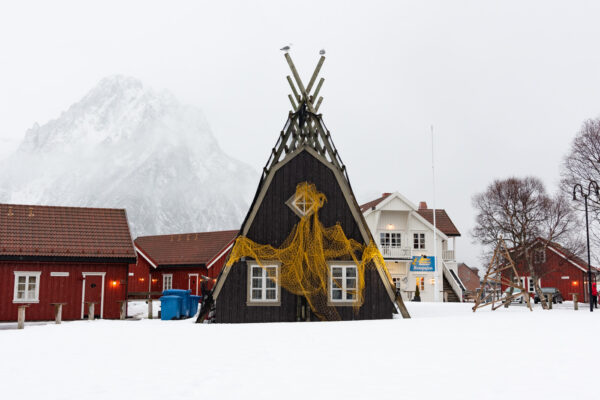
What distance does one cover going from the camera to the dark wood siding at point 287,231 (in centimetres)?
1984

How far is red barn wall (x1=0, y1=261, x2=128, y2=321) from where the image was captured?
2328 cm

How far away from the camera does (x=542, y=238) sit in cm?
4609

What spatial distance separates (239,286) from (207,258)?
19818mm

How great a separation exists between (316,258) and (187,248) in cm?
2374

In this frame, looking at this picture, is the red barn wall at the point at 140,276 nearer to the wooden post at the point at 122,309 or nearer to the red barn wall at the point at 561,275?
the wooden post at the point at 122,309

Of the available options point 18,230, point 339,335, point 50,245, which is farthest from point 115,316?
→ point 339,335

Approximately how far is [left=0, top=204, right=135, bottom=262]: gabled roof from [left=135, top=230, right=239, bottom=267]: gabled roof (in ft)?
42.4

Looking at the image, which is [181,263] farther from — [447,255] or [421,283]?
[447,255]

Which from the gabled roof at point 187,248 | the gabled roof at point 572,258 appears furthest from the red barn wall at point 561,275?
the gabled roof at point 187,248

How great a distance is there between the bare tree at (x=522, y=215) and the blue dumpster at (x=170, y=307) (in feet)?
97.5

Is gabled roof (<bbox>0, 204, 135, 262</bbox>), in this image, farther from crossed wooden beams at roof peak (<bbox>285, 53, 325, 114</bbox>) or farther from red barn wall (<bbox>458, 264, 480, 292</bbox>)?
red barn wall (<bbox>458, 264, 480, 292</bbox>)

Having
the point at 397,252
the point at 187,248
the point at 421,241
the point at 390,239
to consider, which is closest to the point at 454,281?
the point at 421,241

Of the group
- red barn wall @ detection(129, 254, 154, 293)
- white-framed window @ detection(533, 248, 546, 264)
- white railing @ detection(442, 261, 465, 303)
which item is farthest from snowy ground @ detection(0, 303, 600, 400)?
white-framed window @ detection(533, 248, 546, 264)

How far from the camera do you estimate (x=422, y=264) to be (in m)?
45.9
